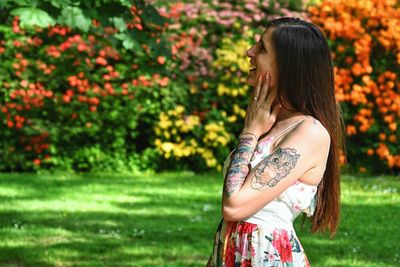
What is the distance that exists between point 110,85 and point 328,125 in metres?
8.51

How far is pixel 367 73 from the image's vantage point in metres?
11.2

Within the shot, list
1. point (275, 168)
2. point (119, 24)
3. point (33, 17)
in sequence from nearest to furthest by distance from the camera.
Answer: point (275, 168) < point (33, 17) < point (119, 24)

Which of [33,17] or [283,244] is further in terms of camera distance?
[33,17]

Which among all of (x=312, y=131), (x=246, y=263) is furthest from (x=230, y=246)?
(x=312, y=131)

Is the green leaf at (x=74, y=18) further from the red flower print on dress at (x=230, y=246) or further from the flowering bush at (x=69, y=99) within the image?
the flowering bush at (x=69, y=99)

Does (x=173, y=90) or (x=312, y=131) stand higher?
(x=312, y=131)

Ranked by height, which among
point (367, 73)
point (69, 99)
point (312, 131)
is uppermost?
point (312, 131)

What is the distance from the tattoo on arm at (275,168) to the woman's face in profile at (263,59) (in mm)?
201

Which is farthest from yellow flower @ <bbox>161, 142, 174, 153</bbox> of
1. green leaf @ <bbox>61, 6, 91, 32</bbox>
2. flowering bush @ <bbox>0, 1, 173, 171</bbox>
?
green leaf @ <bbox>61, 6, 91, 32</bbox>

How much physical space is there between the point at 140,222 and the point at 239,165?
195 inches

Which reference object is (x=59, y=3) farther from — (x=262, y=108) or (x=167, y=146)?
(x=167, y=146)

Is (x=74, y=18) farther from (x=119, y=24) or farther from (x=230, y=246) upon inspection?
(x=230, y=246)

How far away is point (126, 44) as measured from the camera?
4789mm

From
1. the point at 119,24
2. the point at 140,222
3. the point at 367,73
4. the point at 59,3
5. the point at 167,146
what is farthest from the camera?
the point at 367,73
